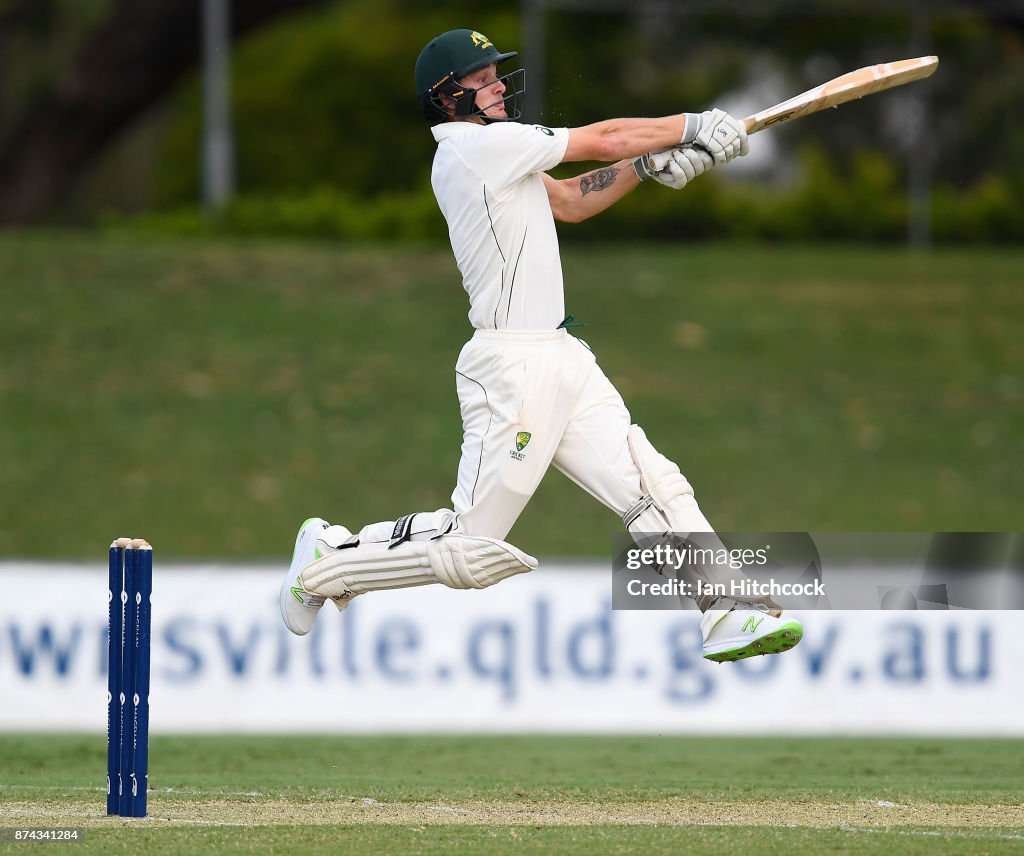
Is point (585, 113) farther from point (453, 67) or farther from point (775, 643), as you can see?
point (775, 643)

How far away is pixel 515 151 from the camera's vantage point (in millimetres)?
5105

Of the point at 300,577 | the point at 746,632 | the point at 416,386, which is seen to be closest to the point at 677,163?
the point at 746,632

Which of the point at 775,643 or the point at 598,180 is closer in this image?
the point at 775,643

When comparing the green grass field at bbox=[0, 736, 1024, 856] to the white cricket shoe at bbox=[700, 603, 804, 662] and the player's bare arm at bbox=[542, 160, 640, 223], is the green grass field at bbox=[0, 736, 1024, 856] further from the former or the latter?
the player's bare arm at bbox=[542, 160, 640, 223]

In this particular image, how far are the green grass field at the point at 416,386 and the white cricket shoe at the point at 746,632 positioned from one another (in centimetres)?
837

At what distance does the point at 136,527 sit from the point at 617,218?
8.54m

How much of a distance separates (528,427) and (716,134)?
43.0 inches

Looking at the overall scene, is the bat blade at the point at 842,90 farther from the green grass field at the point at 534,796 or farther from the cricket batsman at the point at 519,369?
the green grass field at the point at 534,796

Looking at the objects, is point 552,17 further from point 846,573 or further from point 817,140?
point 846,573

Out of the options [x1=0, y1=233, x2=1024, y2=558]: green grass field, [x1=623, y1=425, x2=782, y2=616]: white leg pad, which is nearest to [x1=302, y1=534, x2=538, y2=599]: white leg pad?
[x1=623, y1=425, x2=782, y2=616]: white leg pad

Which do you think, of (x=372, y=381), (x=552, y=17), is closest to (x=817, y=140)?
(x=552, y=17)

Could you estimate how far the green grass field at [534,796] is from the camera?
473 centimetres

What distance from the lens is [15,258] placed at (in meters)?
17.9

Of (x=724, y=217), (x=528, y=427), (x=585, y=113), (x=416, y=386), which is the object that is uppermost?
(x=585, y=113)
